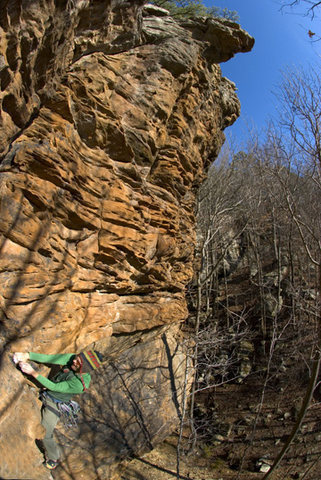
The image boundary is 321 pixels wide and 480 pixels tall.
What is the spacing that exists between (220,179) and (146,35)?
30.3ft

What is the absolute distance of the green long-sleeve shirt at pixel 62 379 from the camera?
13.7 feet

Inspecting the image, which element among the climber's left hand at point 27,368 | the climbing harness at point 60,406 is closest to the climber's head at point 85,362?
the climbing harness at point 60,406

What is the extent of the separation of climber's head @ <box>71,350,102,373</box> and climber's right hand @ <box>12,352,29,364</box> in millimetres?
704

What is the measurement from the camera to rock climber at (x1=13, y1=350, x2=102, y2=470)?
4113 mm

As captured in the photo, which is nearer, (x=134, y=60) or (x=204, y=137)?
(x=134, y=60)

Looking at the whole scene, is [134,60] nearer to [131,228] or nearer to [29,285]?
[131,228]

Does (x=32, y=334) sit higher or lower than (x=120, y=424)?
higher

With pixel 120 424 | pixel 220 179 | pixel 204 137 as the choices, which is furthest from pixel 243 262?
pixel 120 424

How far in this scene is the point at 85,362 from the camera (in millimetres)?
4953

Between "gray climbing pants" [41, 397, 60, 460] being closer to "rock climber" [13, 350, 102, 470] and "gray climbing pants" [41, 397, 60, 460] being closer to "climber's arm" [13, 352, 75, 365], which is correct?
"rock climber" [13, 350, 102, 470]

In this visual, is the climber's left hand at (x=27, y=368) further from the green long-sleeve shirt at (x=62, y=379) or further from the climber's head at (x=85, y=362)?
the climber's head at (x=85, y=362)

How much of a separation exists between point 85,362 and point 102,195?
2.89 metres

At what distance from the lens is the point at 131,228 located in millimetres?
6250

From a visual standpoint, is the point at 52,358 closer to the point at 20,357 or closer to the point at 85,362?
the point at 20,357
